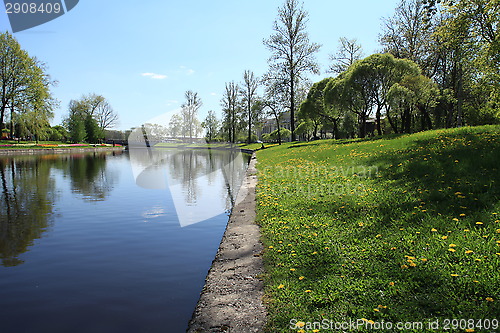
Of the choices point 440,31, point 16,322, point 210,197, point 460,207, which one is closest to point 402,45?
point 440,31

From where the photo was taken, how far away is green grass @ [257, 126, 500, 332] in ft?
11.1

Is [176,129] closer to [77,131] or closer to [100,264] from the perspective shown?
[77,131]

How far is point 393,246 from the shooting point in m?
4.83

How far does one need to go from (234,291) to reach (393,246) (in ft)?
8.69

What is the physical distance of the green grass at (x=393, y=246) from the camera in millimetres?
3398

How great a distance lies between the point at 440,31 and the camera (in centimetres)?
1742

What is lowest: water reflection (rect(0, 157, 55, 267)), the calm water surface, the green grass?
the calm water surface

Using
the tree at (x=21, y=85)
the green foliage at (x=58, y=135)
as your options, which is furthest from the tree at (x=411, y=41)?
the green foliage at (x=58, y=135)

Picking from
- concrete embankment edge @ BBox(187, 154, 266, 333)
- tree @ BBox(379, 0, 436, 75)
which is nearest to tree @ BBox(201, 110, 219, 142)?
tree @ BBox(379, 0, 436, 75)

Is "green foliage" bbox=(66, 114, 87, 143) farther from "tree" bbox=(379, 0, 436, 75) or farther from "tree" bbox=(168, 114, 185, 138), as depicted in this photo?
"tree" bbox=(379, 0, 436, 75)

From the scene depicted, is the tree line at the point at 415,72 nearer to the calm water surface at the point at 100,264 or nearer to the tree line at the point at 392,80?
the tree line at the point at 392,80

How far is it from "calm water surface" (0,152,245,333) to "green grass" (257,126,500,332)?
5.46 feet

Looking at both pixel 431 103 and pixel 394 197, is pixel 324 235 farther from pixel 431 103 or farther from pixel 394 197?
pixel 431 103

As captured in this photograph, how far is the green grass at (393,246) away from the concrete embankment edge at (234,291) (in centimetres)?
22
